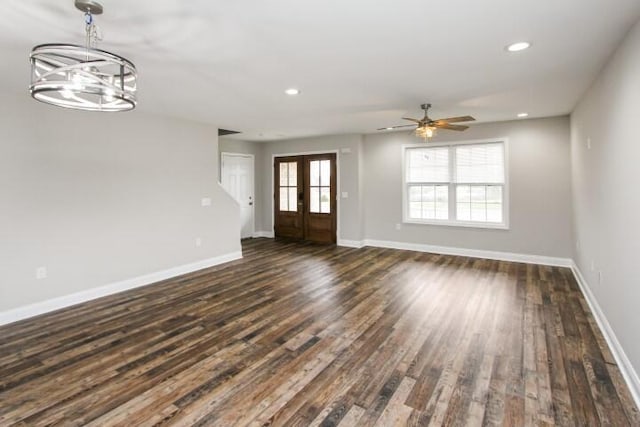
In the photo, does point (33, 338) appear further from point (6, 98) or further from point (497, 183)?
point (497, 183)

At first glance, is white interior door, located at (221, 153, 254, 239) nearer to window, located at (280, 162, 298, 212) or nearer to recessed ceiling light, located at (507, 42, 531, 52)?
window, located at (280, 162, 298, 212)

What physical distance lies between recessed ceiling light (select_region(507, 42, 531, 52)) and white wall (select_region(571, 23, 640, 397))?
0.63m

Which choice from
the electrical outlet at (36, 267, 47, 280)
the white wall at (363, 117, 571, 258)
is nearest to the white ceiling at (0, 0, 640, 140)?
the white wall at (363, 117, 571, 258)

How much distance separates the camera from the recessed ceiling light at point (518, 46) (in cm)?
261

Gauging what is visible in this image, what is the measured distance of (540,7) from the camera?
2.07 metres

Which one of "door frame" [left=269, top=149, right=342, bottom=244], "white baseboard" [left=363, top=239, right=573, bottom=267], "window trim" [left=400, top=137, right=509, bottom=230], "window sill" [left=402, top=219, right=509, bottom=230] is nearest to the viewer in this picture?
"white baseboard" [left=363, top=239, right=573, bottom=267]

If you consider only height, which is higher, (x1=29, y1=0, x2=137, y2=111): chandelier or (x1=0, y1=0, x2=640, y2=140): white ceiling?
(x1=0, y1=0, x2=640, y2=140): white ceiling

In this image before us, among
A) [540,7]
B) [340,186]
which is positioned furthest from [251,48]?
[340,186]

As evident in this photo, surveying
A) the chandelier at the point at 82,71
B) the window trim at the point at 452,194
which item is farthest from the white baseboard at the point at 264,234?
the chandelier at the point at 82,71

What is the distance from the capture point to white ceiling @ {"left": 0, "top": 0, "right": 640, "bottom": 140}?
81.4 inches

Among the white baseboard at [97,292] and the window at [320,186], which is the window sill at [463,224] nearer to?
the window at [320,186]

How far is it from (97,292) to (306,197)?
484 cm

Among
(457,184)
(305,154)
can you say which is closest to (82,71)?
(457,184)

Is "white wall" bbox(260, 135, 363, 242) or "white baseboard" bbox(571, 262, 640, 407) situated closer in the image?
"white baseboard" bbox(571, 262, 640, 407)
